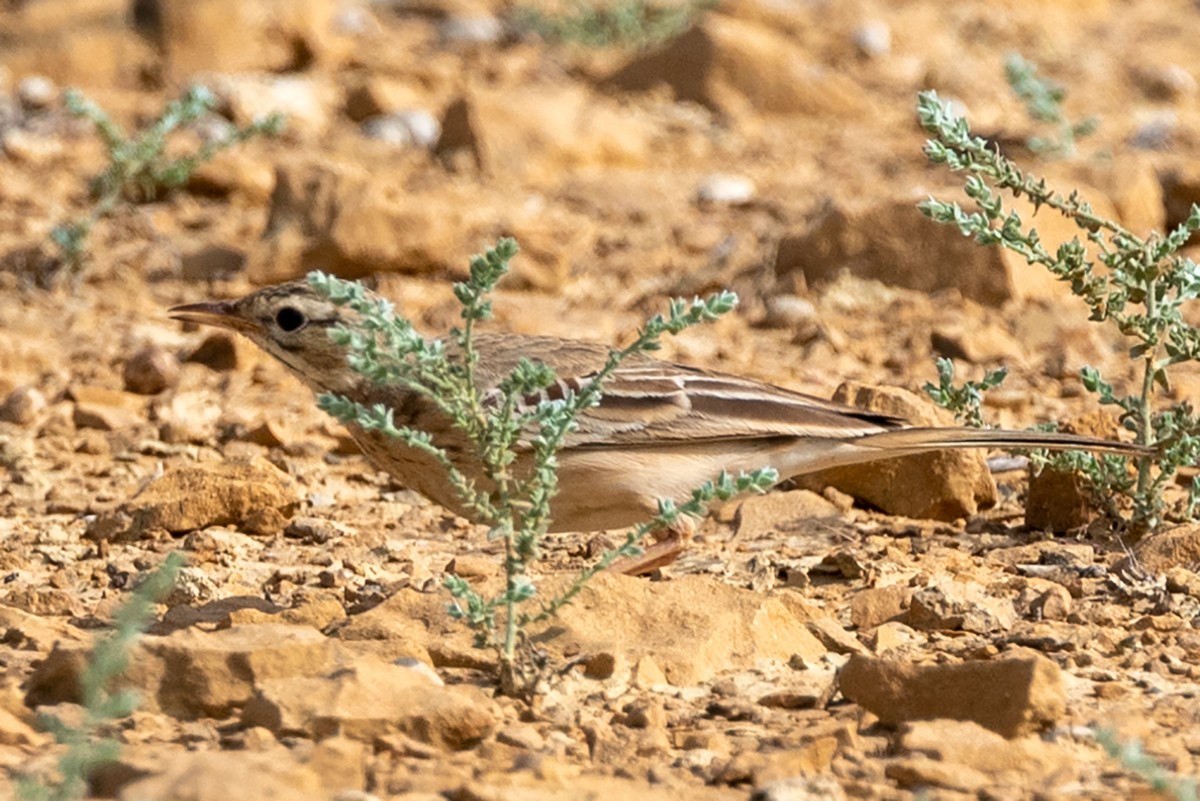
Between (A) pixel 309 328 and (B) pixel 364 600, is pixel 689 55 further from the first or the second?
(B) pixel 364 600

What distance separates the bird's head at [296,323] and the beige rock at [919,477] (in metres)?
1.61

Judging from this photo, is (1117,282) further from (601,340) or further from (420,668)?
(601,340)

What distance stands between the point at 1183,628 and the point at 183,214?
240 inches

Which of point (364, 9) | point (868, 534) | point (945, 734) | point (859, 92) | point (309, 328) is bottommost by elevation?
point (945, 734)

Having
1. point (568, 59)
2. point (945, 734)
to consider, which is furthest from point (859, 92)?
point (945, 734)

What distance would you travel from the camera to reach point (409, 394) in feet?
17.6

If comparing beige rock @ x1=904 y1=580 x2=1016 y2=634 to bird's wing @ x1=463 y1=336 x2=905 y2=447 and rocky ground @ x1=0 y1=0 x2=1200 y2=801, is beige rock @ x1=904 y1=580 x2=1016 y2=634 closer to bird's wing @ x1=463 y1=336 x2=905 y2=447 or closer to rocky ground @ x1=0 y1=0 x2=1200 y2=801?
rocky ground @ x1=0 y1=0 x2=1200 y2=801

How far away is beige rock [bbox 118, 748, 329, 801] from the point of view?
10.2 feet

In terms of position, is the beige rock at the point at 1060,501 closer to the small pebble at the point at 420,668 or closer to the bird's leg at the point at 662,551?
the bird's leg at the point at 662,551

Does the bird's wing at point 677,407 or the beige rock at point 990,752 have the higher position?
the bird's wing at point 677,407

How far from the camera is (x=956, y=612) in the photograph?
4.66 meters

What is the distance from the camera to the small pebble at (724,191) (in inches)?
386

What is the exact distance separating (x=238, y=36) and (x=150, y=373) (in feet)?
16.6

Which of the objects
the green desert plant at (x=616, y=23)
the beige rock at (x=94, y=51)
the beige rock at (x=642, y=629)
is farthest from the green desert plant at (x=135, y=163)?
the beige rock at (x=642, y=629)
